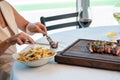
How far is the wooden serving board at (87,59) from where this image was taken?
1.09 metres

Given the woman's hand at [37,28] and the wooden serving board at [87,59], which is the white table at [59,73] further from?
the woman's hand at [37,28]

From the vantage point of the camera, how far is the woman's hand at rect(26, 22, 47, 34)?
155 cm

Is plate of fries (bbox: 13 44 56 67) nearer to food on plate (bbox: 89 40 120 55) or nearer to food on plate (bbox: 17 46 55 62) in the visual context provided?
food on plate (bbox: 17 46 55 62)

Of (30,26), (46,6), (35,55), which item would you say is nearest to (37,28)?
(30,26)

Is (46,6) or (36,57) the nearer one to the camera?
(36,57)

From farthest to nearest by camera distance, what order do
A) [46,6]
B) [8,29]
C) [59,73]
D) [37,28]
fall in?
1. [46,6]
2. [8,29]
3. [37,28]
4. [59,73]

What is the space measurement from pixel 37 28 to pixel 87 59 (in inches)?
21.9

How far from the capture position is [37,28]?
1586 millimetres

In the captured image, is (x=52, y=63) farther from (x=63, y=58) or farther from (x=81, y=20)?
(x=81, y=20)

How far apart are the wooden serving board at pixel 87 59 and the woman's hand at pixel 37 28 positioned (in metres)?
0.36

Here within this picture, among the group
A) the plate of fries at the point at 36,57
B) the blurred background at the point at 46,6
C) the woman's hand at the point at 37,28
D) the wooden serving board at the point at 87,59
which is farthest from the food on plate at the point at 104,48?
the blurred background at the point at 46,6

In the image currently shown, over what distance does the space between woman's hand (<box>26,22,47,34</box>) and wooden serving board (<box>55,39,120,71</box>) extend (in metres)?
0.36

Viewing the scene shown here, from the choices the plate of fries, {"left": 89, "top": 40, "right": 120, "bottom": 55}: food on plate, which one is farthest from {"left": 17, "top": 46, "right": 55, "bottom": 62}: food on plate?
{"left": 89, "top": 40, "right": 120, "bottom": 55}: food on plate

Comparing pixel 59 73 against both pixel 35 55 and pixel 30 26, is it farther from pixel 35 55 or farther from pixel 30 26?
pixel 30 26
